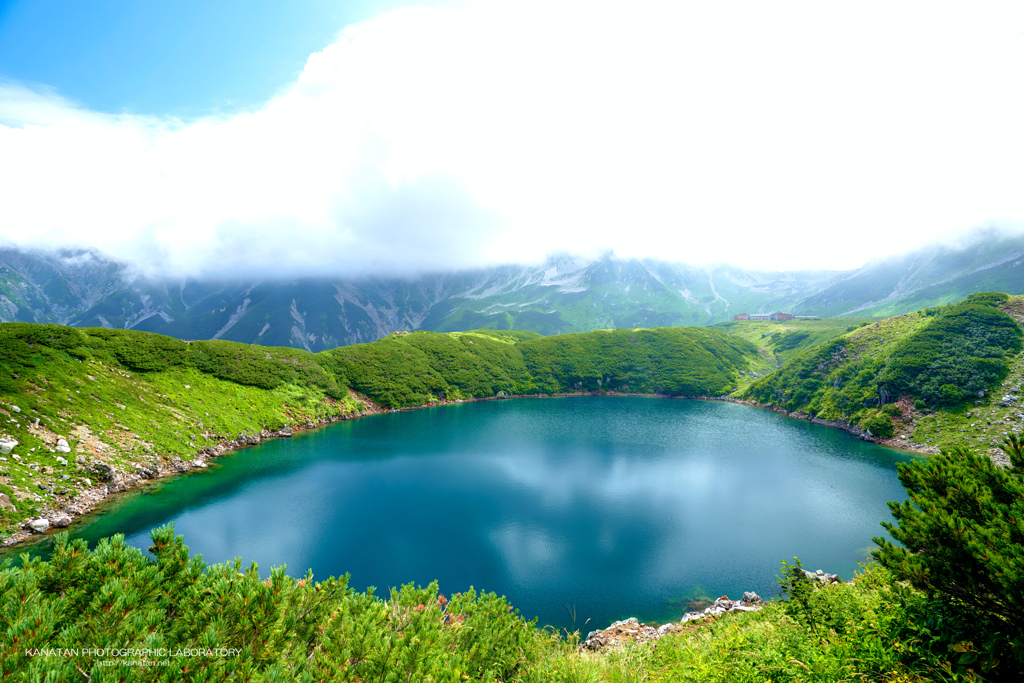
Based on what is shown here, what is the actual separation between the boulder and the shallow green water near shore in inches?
59.2

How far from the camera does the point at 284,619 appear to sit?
20.5 ft

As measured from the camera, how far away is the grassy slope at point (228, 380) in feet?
112

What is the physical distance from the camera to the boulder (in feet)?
88.1

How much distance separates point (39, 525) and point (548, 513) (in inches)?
1502

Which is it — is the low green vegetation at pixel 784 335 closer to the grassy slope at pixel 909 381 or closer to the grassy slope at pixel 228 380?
the grassy slope at pixel 228 380

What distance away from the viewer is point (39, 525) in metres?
27.0

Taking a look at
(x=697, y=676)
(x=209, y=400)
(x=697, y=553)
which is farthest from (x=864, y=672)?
(x=209, y=400)

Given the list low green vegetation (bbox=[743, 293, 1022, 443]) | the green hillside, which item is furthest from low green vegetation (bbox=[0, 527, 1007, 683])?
low green vegetation (bbox=[743, 293, 1022, 443])

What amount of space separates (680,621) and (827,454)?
4625 centimetres

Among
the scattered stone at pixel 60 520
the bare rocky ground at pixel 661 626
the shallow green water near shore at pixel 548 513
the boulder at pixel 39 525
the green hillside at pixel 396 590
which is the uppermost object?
the green hillside at pixel 396 590

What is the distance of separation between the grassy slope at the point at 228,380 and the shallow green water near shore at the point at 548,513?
5.84 m

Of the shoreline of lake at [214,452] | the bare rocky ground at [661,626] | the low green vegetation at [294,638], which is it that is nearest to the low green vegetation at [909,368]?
the shoreline of lake at [214,452]

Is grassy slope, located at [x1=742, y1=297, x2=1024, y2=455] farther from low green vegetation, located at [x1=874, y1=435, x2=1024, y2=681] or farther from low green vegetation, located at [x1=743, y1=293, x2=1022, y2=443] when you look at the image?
low green vegetation, located at [x1=874, y1=435, x2=1024, y2=681]

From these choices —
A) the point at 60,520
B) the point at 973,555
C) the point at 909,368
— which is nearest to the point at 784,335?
the point at 909,368
